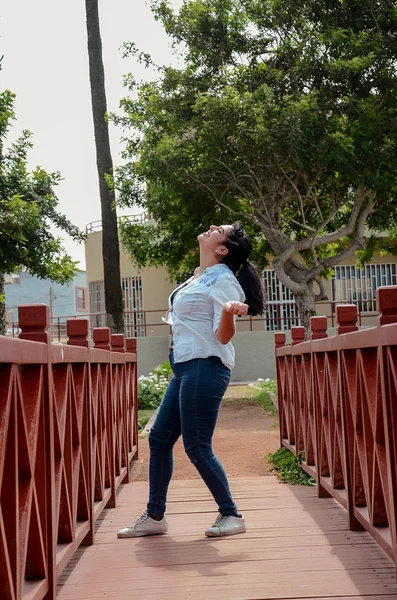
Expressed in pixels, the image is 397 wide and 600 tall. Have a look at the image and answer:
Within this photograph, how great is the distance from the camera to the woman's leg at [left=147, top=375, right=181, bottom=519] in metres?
5.10

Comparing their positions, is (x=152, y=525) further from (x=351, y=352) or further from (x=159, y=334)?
(x=159, y=334)

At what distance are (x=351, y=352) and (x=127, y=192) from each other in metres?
14.0

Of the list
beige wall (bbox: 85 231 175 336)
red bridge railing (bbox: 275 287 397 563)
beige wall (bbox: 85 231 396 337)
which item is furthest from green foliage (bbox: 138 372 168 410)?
red bridge railing (bbox: 275 287 397 563)

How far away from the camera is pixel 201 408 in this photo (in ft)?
15.9

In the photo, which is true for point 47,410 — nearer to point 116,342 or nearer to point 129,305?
point 116,342

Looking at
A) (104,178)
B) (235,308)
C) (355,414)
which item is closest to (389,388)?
(355,414)

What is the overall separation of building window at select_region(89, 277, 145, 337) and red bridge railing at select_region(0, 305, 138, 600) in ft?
69.5

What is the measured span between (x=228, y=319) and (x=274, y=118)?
11.9 m

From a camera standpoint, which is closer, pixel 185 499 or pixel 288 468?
pixel 185 499

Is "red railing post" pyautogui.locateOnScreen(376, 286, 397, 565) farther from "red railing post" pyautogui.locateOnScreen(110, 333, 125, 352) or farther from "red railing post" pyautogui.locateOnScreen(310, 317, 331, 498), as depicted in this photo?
"red railing post" pyautogui.locateOnScreen(110, 333, 125, 352)

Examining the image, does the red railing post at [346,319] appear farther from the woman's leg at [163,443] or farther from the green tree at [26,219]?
the green tree at [26,219]

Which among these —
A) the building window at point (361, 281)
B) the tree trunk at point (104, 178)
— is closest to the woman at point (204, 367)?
the tree trunk at point (104, 178)

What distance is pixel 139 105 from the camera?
18.0 meters

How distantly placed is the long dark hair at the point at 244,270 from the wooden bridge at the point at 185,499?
478 millimetres
